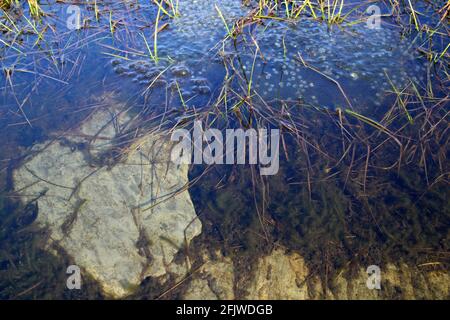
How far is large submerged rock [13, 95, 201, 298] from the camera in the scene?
192cm

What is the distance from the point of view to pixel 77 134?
8.04 ft

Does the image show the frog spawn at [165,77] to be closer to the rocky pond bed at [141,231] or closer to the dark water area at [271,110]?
the dark water area at [271,110]

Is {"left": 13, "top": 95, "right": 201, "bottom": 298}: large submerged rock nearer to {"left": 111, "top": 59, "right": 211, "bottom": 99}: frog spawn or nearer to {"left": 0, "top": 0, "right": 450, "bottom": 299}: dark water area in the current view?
{"left": 0, "top": 0, "right": 450, "bottom": 299}: dark water area

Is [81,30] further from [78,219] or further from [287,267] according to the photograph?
[287,267]

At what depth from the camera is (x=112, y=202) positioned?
213 centimetres

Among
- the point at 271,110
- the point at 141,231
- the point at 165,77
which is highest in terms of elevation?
the point at 165,77

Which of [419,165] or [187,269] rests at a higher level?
[419,165]

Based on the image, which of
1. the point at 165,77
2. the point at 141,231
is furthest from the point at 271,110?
the point at 141,231

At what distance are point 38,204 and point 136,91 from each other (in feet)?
3.82

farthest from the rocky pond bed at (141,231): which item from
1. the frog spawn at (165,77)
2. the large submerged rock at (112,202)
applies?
the frog spawn at (165,77)

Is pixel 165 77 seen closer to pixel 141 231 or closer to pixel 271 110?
pixel 271 110

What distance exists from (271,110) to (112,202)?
51.6 inches

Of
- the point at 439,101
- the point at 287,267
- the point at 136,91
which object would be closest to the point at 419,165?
the point at 439,101

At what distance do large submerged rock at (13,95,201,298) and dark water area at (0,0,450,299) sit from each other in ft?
0.32
